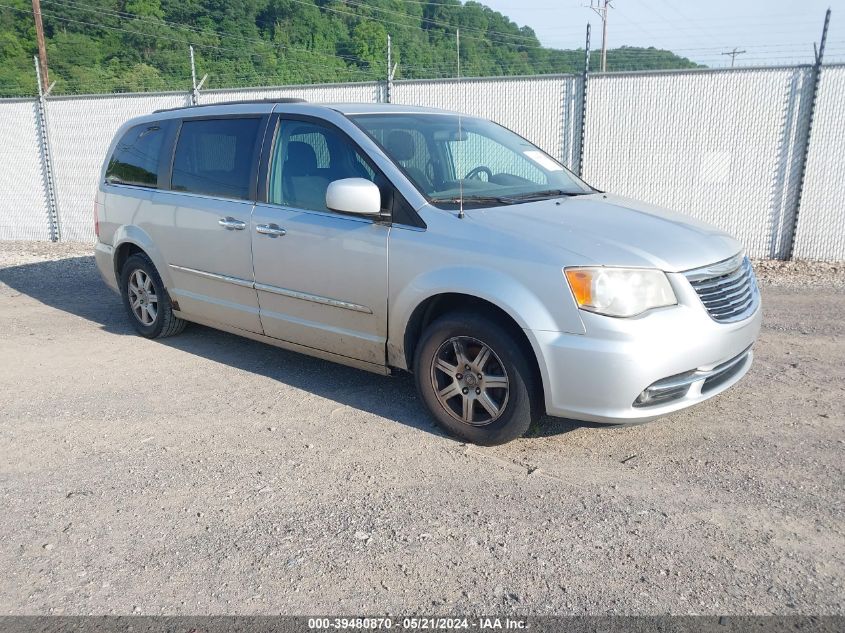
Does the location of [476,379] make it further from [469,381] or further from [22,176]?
[22,176]

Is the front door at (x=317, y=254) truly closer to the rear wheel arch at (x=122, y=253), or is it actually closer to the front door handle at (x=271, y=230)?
the front door handle at (x=271, y=230)

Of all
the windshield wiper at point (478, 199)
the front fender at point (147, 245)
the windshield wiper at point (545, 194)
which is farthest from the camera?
the front fender at point (147, 245)

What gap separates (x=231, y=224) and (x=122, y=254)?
1823 mm

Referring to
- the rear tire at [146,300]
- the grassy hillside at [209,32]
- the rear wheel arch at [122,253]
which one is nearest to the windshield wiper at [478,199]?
the rear tire at [146,300]

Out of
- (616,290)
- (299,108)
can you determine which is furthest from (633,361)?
(299,108)

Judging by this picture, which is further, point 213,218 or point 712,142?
point 712,142

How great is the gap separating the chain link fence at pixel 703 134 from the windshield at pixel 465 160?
4.90 metres

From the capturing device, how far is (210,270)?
18.0ft

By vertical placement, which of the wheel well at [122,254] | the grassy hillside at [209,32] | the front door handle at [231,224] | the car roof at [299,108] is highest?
the grassy hillside at [209,32]

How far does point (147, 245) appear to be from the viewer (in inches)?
238

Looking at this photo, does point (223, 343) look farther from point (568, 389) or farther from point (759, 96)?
point (759, 96)

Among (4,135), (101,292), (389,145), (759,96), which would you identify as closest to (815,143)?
(759,96)

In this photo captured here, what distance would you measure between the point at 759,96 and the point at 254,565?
8859 millimetres

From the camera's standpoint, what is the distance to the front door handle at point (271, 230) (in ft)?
16.0
